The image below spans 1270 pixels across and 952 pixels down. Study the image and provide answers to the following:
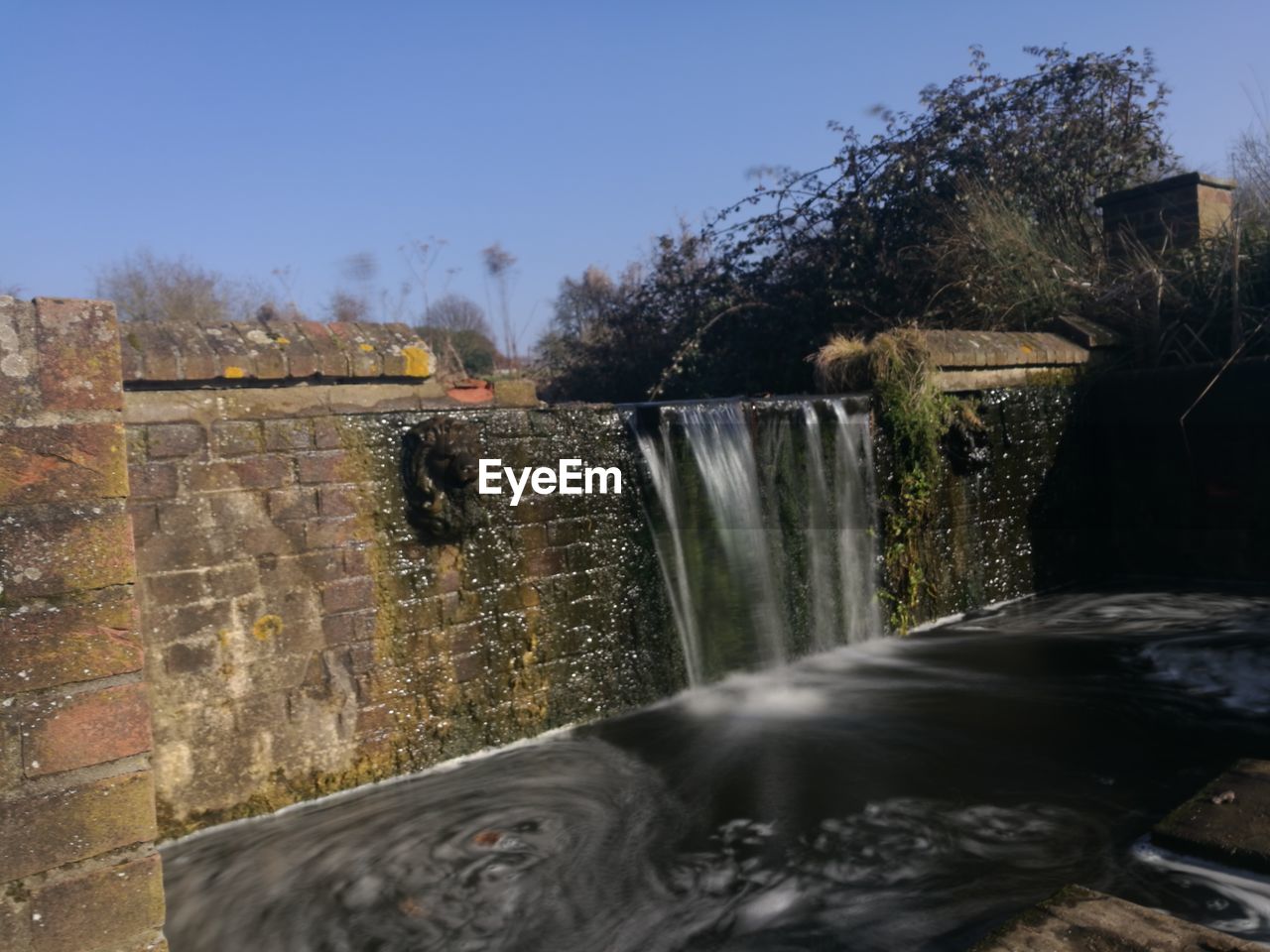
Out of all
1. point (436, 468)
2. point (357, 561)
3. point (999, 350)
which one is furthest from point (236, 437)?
point (999, 350)

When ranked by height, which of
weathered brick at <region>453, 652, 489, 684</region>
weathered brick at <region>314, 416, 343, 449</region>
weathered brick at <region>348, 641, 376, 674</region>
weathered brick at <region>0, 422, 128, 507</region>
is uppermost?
weathered brick at <region>314, 416, 343, 449</region>

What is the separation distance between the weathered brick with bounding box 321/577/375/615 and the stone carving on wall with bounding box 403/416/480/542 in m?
0.35

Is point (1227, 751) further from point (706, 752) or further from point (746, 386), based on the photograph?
point (746, 386)

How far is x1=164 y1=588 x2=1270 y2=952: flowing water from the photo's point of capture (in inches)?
130

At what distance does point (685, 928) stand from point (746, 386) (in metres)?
8.03

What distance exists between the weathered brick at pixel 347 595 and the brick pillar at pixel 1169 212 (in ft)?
25.5

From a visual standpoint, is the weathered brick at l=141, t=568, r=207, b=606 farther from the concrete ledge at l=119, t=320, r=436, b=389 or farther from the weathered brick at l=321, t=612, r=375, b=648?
the concrete ledge at l=119, t=320, r=436, b=389

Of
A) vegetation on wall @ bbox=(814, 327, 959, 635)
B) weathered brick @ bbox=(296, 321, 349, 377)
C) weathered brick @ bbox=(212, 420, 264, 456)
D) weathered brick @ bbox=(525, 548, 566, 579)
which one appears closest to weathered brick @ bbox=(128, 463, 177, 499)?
weathered brick @ bbox=(212, 420, 264, 456)

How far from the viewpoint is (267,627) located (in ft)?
13.7

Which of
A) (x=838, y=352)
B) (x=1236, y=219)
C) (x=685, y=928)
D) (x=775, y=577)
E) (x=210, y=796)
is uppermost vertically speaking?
(x=1236, y=219)

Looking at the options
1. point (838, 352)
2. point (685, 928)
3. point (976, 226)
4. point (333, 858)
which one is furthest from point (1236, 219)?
point (333, 858)

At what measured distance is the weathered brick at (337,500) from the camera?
4348 millimetres

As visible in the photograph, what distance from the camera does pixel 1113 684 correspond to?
5.51 meters

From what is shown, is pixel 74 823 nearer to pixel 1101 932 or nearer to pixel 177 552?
pixel 177 552
